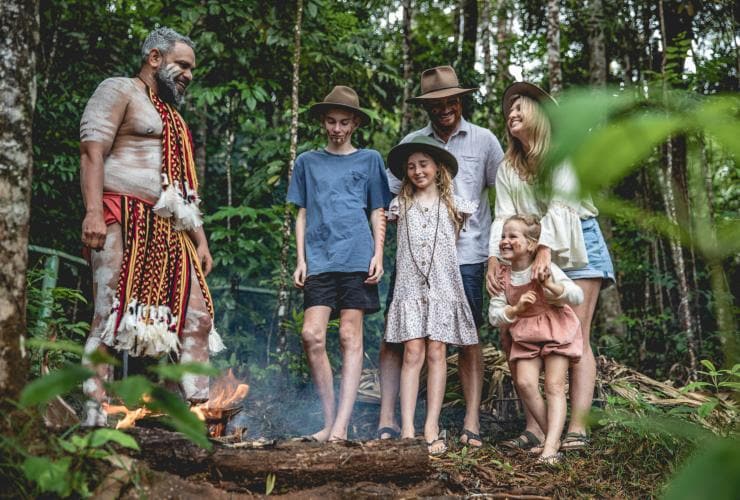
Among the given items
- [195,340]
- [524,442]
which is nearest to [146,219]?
[195,340]

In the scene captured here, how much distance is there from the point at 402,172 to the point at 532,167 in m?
1.01

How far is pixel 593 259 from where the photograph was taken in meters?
4.25

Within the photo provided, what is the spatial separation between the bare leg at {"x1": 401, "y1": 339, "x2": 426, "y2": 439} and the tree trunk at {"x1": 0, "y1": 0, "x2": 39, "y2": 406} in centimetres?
245

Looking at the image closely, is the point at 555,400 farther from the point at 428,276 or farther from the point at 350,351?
the point at 350,351

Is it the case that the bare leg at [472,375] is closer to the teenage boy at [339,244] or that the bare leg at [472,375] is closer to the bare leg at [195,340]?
the teenage boy at [339,244]

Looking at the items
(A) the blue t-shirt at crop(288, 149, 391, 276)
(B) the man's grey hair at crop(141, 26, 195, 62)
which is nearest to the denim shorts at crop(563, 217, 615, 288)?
(A) the blue t-shirt at crop(288, 149, 391, 276)

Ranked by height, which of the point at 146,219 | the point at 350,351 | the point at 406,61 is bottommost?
the point at 350,351

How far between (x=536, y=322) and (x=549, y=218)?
637mm

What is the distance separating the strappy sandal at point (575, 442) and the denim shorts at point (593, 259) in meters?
0.96

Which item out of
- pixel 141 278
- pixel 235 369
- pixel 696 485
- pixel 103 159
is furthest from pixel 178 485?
pixel 235 369

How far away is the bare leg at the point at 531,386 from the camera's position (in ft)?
13.6

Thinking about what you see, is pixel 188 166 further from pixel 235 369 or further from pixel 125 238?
pixel 235 369

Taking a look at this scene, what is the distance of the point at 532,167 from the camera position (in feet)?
13.8

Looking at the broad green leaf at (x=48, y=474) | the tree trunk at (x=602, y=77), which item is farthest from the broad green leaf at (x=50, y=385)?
the tree trunk at (x=602, y=77)
